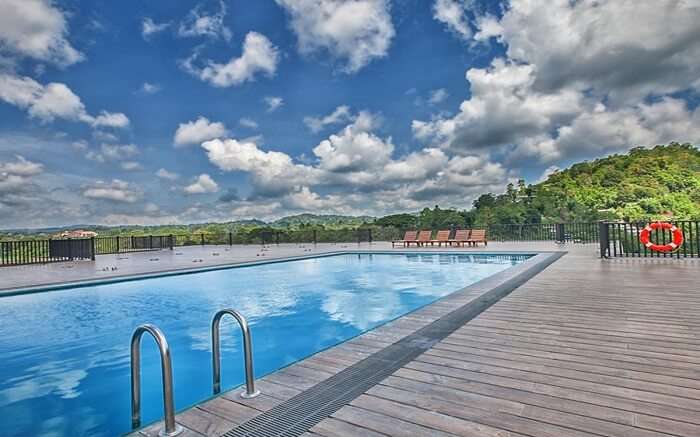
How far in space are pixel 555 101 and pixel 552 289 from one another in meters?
14.0

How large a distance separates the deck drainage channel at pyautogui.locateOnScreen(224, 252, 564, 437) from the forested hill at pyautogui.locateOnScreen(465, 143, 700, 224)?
749 inches

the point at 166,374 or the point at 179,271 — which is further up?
the point at 166,374

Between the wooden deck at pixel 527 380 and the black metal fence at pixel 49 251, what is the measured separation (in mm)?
13400

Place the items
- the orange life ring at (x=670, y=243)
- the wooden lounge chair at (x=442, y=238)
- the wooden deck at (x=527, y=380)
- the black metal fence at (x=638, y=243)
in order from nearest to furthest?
1. the wooden deck at (x=527, y=380)
2. the orange life ring at (x=670, y=243)
3. the black metal fence at (x=638, y=243)
4. the wooden lounge chair at (x=442, y=238)

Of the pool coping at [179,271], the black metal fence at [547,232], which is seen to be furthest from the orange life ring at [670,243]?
the black metal fence at [547,232]

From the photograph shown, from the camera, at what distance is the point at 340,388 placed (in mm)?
2141

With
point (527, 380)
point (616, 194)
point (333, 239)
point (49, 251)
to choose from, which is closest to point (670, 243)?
point (527, 380)

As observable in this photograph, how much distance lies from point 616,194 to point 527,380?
26682 millimetres

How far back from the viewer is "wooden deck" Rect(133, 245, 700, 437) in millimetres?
1656

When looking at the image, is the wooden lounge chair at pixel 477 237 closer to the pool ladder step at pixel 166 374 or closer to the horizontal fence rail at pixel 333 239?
the horizontal fence rail at pixel 333 239

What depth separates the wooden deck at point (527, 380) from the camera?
166cm

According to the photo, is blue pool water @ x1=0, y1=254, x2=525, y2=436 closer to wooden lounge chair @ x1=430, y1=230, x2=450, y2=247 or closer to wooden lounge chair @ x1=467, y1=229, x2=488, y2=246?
wooden lounge chair @ x1=467, y1=229, x2=488, y2=246

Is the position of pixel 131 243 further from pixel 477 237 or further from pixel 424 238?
pixel 477 237

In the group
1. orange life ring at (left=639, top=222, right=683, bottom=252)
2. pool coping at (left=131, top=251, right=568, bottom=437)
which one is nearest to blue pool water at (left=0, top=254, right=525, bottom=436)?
pool coping at (left=131, top=251, right=568, bottom=437)
